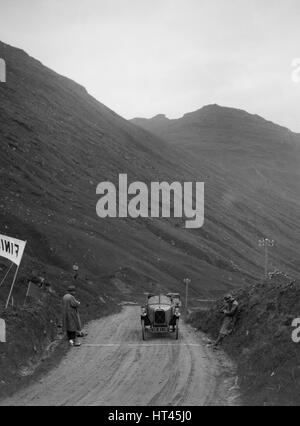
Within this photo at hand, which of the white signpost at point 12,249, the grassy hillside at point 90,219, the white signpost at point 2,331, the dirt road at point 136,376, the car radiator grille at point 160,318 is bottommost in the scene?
the dirt road at point 136,376

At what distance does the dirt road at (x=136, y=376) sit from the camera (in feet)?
44.7

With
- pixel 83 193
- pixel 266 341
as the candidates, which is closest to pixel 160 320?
pixel 266 341

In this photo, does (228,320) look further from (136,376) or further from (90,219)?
(90,219)

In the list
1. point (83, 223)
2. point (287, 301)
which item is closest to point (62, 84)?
point (83, 223)

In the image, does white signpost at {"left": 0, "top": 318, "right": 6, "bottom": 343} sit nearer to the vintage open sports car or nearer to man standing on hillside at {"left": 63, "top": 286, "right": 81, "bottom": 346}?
man standing on hillside at {"left": 63, "top": 286, "right": 81, "bottom": 346}

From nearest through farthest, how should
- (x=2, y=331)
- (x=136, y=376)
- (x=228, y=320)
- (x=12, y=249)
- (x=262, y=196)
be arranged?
(x=136, y=376) → (x=2, y=331) → (x=12, y=249) → (x=228, y=320) → (x=262, y=196)

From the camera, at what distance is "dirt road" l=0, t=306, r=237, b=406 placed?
44.7ft

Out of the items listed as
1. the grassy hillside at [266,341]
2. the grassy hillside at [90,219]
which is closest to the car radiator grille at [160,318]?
the grassy hillside at [266,341]

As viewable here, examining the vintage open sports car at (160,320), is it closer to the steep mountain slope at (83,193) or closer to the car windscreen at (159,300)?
the car windscreen at (159,300)

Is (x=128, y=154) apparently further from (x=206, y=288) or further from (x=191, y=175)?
(x=206, y=288)

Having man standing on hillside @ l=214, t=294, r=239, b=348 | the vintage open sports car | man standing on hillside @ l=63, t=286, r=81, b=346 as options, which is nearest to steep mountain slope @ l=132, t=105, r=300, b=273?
the vintage open sports car

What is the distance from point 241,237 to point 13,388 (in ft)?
304

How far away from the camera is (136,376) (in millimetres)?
16141

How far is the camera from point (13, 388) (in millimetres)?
14172
